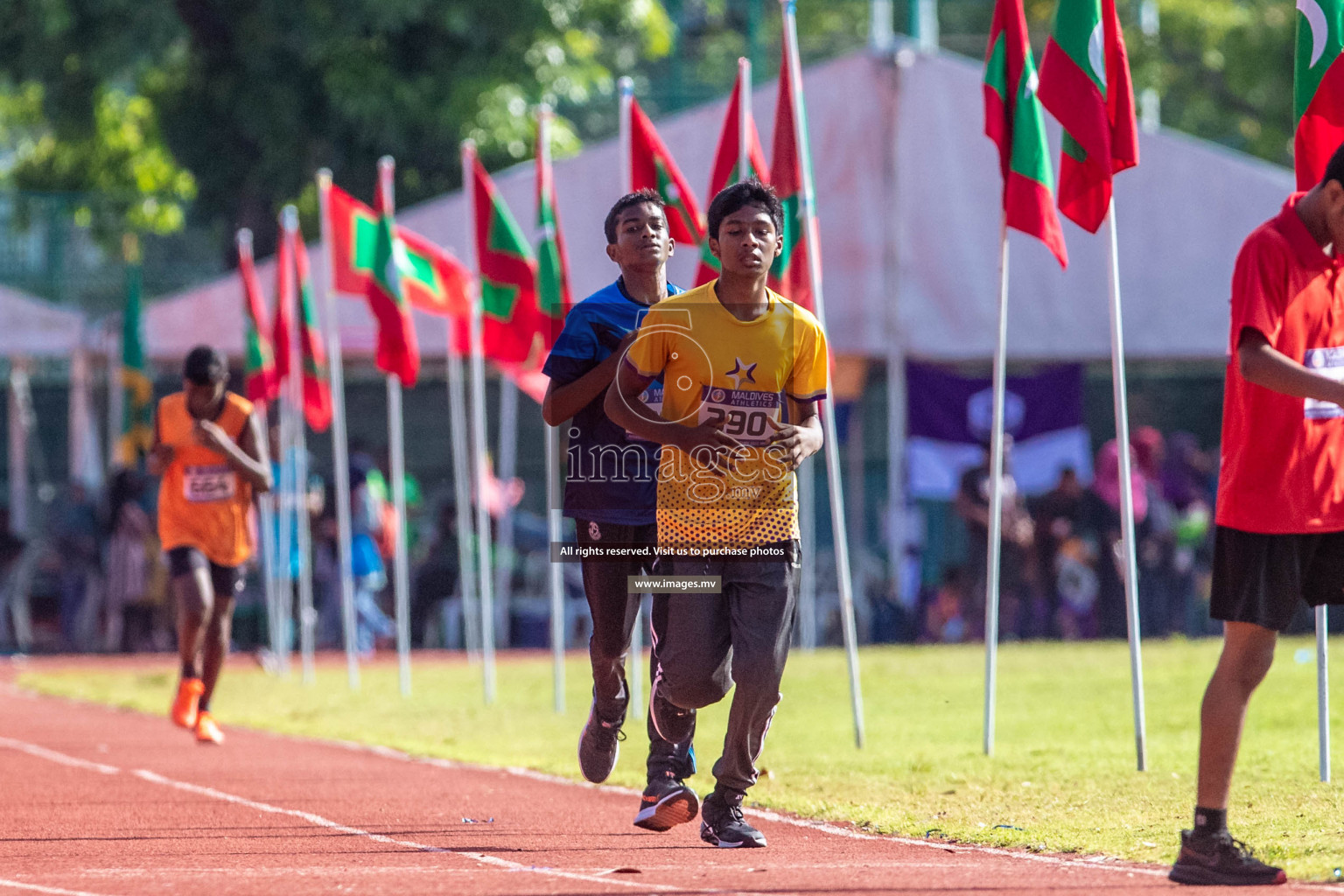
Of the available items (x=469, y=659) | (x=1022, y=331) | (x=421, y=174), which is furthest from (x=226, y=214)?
(x=1022, y=331)

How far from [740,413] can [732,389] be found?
85mm

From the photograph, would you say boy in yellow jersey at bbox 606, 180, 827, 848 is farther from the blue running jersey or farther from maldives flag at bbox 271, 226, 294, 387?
maldives flag at bbox 271, 226, 294, 387

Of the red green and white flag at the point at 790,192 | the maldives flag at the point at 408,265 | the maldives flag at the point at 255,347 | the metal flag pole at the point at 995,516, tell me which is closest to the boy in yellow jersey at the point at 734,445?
the metal flag pole at the point at 995,516

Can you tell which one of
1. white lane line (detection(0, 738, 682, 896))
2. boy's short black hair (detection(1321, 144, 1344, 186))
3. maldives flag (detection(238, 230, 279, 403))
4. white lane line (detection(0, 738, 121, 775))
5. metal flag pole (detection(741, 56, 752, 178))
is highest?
metal flag pole (detection(741, 56, 752, 178))

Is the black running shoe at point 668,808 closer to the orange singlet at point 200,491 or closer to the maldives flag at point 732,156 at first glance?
the orange singlet at point 200,491

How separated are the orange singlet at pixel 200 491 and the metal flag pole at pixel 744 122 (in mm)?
3196

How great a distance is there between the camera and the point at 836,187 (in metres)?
21.0

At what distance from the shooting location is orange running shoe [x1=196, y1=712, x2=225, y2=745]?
11.3 m

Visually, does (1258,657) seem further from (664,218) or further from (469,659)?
(469,659)

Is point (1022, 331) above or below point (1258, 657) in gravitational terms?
above

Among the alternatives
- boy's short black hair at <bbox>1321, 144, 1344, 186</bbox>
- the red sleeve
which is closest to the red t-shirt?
the red sleeve

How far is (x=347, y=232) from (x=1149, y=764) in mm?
8858

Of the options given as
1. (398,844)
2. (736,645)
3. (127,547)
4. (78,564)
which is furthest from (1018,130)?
(78,564)

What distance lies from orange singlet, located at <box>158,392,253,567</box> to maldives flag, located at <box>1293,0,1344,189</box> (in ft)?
19.1
